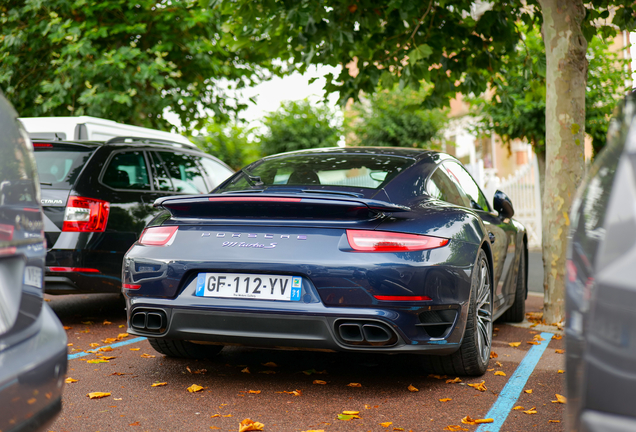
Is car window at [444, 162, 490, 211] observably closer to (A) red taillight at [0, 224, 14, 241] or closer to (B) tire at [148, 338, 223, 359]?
(B) tire at [148, 338, 223, 359]

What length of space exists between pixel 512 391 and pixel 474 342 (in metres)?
0.35

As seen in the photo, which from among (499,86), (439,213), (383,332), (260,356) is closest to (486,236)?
(439,213)

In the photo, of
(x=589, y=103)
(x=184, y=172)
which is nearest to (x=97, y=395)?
(x=184, y=172)

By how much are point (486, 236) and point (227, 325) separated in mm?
1803

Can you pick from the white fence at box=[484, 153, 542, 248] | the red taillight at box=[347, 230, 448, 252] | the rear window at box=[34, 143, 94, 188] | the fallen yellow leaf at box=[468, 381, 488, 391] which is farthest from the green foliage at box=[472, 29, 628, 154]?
the red taillight at box=[347, 230, 448, 252]

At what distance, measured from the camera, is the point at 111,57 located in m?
13.0

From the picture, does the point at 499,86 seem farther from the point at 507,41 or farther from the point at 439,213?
the point at 439,213

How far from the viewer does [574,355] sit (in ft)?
5.84

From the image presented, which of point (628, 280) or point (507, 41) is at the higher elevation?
point (507, 41)

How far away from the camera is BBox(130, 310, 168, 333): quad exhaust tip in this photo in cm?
367

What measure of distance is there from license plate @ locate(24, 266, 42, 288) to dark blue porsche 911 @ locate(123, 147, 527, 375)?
1.43m

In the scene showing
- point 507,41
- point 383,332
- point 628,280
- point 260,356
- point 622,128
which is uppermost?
point 507,41

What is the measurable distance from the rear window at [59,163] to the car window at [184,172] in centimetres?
111

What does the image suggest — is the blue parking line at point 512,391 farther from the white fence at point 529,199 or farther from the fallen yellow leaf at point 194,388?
the white fence at point 529,199
